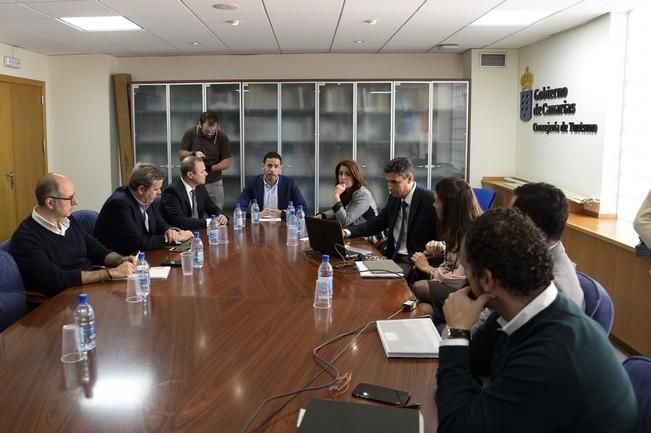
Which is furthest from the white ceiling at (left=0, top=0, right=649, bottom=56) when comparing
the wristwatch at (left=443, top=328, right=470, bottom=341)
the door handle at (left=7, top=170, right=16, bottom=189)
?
the wristwatch at (left=443, top=328, right=470, bottom=341)

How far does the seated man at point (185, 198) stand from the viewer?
14.3 ft

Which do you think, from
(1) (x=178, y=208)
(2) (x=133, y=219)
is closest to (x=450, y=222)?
(2) (x=133, y=219)

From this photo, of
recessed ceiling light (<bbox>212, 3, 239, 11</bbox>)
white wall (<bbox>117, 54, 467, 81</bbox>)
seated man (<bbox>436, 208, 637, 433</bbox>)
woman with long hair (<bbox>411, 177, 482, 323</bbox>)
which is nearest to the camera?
seated man (<bbox>436, 208, 637, 433</bbox>)

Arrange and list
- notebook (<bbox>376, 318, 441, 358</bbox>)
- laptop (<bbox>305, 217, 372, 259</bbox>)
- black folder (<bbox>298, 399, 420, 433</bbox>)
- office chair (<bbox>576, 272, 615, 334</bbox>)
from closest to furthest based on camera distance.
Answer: black folder (<bbox>298, 399, 420, 433</bbox>)
notebook (<bbox>376, 318, 441, 358</bbox>)
office chair (<bbox>576, 272, 615, 334</bbox>)
laptop (<bbox>305, 217, 372, 259</bbox>)

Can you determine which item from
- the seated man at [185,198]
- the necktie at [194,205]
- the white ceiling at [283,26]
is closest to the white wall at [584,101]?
the white ceiling at [283,26]

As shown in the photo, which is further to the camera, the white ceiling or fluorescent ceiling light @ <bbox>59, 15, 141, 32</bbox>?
fluorescent ceiling light @ <bbox>59, 15, 141, 32</bbox>

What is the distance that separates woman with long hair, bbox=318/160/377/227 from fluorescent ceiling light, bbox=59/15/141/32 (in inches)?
95.1

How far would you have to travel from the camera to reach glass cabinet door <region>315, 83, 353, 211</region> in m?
6.80

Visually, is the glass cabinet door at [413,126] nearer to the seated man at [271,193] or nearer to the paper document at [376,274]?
the seated man at [271,193]

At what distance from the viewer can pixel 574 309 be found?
4.09 ft

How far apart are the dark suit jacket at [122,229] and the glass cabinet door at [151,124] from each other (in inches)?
134

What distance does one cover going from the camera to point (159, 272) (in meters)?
2.80

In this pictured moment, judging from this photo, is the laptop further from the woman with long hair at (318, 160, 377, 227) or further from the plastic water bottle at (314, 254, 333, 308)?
the woman with long hair at (318, 160, 377, 227)

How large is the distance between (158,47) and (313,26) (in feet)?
7.06
